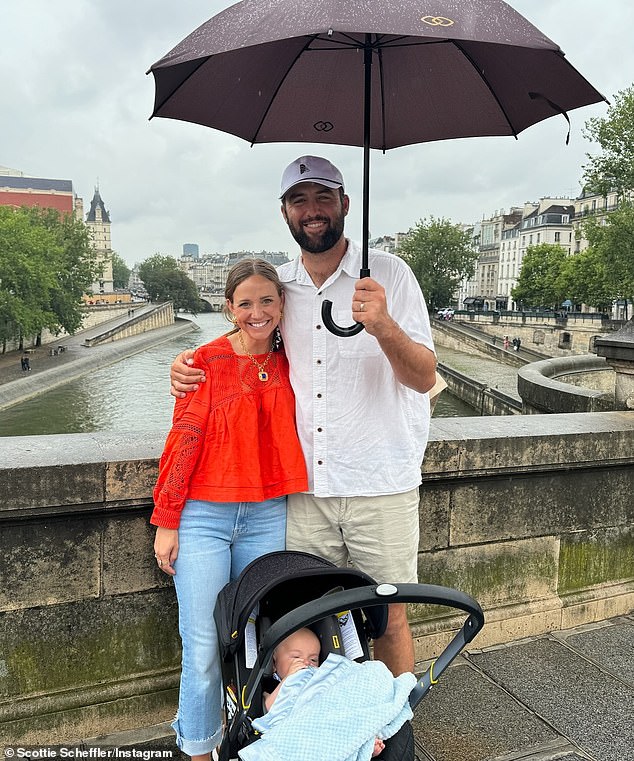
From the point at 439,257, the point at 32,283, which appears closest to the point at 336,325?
the point at 32,283

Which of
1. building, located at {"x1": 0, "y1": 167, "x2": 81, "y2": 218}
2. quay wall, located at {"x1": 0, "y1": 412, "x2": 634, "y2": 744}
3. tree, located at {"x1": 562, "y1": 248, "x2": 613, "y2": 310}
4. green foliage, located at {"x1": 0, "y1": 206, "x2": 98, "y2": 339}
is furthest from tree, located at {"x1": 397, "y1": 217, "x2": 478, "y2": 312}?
quay wall, located at {"x1": 0, "y1": 412, "x2": 634, "y2": 744}

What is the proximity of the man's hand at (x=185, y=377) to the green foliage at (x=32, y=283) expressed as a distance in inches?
1576

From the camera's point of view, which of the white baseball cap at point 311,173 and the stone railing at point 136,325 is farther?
the stone railing at point 136,325

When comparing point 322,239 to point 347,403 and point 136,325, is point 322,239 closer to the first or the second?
point 347,403

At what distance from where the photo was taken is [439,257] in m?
79.2

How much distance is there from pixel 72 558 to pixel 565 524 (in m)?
2.26

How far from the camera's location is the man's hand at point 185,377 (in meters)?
2.23

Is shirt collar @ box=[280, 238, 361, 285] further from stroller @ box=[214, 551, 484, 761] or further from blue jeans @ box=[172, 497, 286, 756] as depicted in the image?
stroller @ box=[214, 551, 484, 761]

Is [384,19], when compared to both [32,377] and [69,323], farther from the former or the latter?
[69,323]

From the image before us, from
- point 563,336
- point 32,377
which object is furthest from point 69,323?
point 563,336

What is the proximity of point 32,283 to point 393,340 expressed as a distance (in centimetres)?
4282

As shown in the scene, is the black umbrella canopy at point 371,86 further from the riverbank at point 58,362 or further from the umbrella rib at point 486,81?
the riverbank at point 58,362

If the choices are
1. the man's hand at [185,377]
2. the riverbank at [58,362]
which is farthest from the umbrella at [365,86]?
the riverbank at [58,362]

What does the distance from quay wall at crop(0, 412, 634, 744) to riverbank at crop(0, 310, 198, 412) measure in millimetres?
32766
